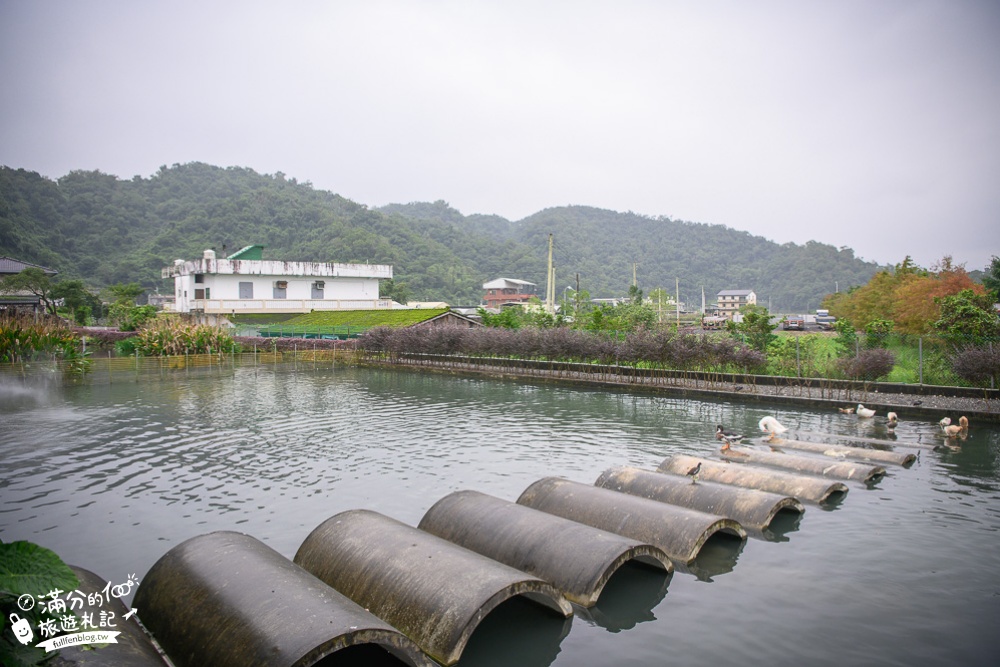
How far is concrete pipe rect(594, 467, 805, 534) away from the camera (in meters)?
8.78

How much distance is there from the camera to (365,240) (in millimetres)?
76875

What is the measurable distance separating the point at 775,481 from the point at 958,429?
7240mm

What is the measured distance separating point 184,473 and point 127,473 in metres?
1.02

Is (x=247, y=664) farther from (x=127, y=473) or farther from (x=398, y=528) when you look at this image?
(x=127, y=473)

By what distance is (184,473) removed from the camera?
11977 mm

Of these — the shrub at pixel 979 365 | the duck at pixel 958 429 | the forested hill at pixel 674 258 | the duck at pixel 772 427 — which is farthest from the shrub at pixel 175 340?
the forested hill at pixel 674 258

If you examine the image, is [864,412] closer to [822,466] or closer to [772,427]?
[772,427]

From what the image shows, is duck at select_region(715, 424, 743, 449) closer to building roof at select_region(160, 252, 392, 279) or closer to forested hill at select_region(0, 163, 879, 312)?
building roof at select_region(160, 252, 392, 279)

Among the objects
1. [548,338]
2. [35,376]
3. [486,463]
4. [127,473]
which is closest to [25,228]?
[35,376]

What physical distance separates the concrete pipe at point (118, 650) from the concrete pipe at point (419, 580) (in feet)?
5.64

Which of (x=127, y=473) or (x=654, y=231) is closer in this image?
(x=127, y=473)

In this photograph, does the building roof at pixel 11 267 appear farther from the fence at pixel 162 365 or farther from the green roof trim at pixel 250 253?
the fence at pixel 162 365

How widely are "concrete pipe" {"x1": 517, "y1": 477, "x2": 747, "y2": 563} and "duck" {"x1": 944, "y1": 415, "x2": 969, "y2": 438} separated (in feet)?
29.1

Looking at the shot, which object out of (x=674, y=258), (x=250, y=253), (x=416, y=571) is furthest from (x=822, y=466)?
(x=674, y=258)
